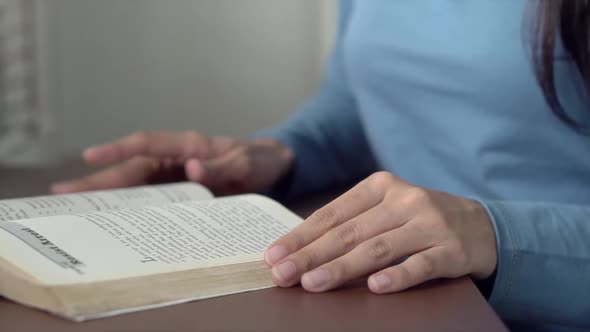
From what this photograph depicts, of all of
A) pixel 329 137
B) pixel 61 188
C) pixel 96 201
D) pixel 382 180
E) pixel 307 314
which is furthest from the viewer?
pixel 329 137

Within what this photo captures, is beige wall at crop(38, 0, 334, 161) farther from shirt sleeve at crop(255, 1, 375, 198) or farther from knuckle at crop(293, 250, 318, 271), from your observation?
knuckle at crop(293, 250, 318, 271)

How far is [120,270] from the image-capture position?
46 cm

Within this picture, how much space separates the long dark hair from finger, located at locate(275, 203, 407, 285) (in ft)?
0.84

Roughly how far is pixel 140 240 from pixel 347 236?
14 centimetres

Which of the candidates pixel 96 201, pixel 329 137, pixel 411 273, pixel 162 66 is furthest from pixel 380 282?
pixel 162 66

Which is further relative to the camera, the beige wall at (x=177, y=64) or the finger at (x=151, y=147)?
the beige wall at (x=177, y=64)

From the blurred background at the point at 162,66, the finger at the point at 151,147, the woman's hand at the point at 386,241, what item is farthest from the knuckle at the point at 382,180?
the blurred background at the point at 162,66

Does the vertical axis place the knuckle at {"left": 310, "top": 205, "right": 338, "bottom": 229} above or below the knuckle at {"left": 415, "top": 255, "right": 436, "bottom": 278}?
above

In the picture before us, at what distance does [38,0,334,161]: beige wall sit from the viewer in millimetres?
1857

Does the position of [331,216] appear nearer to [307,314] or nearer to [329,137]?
[307,314]

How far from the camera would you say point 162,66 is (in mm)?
1938

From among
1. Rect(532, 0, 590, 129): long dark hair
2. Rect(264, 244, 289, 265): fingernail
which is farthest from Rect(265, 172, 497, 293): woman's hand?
Rect(532, 0, 590, 129): long dark hair

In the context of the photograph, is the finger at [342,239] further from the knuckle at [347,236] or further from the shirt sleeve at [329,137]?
the shirt sleeve at [329,137]

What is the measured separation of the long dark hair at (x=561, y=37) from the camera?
0.70 metres
